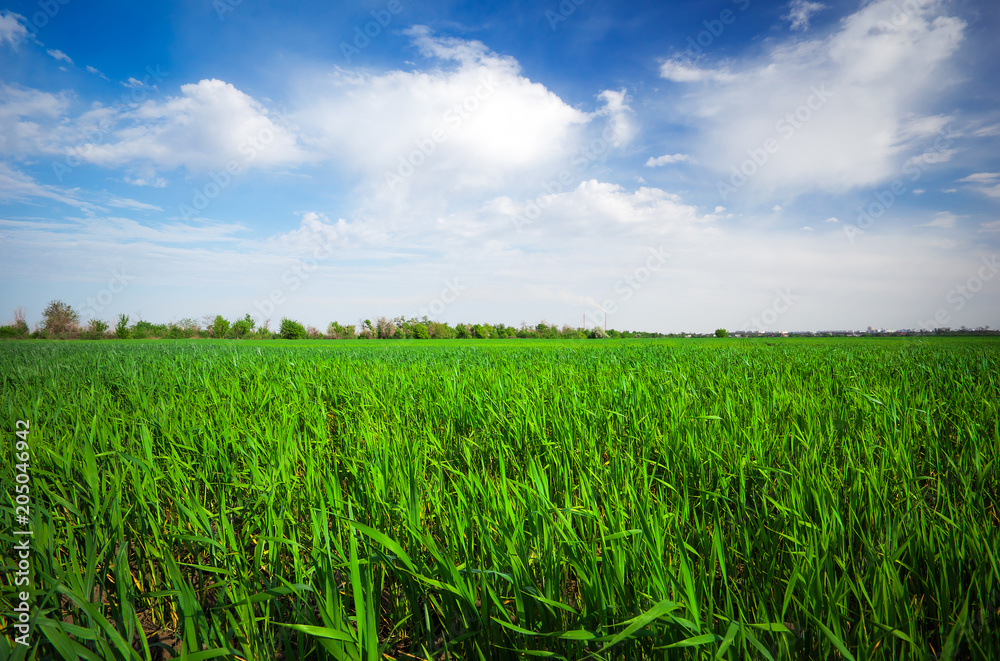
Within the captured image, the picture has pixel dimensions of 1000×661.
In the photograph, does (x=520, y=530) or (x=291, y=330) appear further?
(x=291, y=330)

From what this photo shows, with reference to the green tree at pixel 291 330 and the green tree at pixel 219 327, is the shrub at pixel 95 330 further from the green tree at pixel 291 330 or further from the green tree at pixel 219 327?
the green tree at pixel 291 330

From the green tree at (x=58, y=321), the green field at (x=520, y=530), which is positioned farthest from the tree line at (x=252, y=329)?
the green field at (x=520, y=530)

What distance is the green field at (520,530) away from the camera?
0.96 meters

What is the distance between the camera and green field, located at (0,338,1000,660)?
3.14 ft

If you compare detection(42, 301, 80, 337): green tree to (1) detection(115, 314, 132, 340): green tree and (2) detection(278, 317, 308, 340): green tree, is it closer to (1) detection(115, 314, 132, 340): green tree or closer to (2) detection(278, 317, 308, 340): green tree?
(1) detection(115, 314, 132, 340): green tree

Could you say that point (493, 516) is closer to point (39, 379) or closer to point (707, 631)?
point (707, 631)

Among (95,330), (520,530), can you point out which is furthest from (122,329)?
(520,530)

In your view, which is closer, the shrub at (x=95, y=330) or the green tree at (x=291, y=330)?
the shrub at (x=95, y=330)

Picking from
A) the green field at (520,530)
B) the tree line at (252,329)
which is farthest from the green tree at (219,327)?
the green field at (520,530)

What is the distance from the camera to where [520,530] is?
1.23 m

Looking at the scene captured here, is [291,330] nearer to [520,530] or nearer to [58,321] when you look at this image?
[58,321]

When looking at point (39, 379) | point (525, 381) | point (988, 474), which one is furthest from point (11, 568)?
point (39, 379)

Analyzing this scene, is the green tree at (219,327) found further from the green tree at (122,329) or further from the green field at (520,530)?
the green field at (520,530)

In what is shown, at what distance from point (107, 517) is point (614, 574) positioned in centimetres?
206
